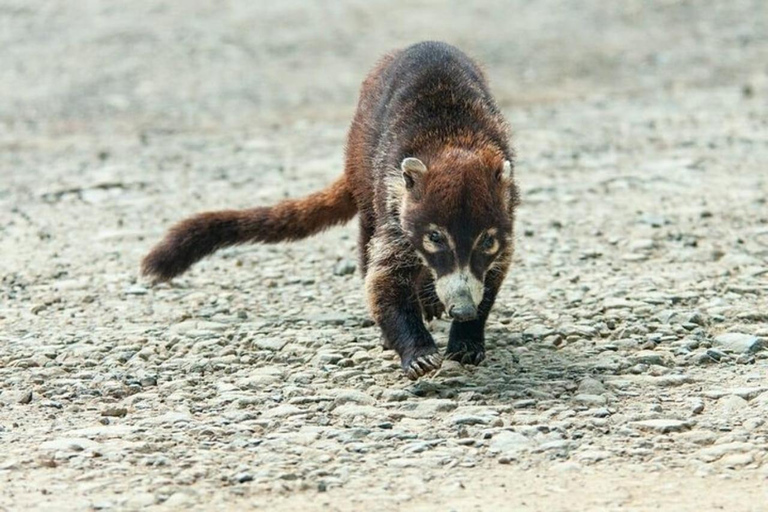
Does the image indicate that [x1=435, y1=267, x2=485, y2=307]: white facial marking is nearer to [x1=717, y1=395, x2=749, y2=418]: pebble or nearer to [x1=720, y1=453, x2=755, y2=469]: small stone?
[x1=717, y1=395, x2=749, y2=418]: pebble

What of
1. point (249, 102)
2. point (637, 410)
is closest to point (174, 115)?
point (249, 102)

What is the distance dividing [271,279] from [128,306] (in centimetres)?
104

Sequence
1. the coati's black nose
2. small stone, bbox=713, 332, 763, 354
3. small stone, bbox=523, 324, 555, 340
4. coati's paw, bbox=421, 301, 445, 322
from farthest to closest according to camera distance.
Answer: coati's paw, bbox=421, 301, 445, 322 → small stone, bbox=523, 324, 555, 340 → small stone, bbox=713, 332, 763, 354 → the coati's black nose

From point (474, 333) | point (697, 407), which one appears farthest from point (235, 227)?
point (697, 407)

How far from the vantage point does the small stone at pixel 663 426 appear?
595 centimetres

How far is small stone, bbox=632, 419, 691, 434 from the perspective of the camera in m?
5.95

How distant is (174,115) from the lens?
49.8ft

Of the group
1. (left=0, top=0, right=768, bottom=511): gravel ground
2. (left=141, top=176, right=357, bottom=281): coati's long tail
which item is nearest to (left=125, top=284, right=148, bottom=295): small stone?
(left=0, top=0, right=768, bottom=511): gravel ground

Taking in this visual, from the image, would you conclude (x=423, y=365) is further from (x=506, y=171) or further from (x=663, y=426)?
(x=663, y=426)

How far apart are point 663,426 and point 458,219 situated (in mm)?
1364

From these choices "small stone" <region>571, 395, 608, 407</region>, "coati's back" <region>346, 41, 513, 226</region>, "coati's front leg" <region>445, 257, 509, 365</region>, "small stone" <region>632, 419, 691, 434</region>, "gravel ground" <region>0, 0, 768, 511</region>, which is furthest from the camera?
"coati's back" <region>346, 41, 513, 226</region>

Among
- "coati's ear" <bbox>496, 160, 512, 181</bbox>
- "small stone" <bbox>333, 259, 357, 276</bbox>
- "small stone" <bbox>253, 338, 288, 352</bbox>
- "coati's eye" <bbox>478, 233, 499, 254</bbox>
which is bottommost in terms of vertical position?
"small stone" <bbox>333, 259, 357, 276</bbox>

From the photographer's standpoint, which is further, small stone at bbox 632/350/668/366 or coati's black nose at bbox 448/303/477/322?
small stone at bbox 632/350/668/366

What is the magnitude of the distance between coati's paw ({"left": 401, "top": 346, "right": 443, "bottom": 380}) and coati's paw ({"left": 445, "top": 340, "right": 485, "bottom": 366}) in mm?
245
